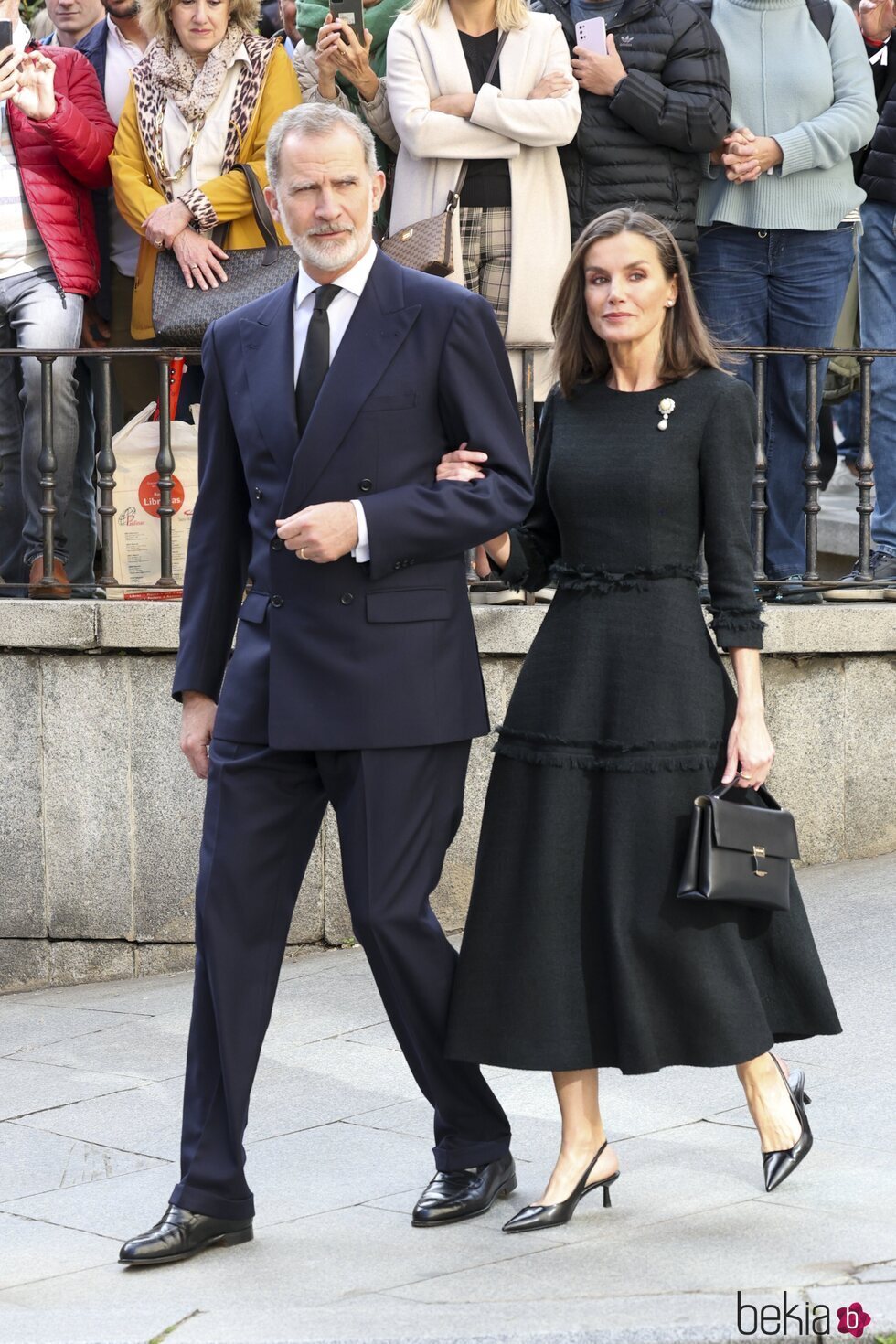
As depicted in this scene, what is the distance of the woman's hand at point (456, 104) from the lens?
21.4 ft

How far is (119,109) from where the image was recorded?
715 centimetres

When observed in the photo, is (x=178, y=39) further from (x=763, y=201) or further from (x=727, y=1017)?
(x=727, y=1017)

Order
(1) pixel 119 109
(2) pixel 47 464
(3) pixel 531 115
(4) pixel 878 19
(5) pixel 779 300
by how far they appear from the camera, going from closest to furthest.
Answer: (3) pixel 531 115 < (2) pixel 47 464 < (5) pixel 779 300 < (1) pixel 119 109 < (4) pixel 878 19

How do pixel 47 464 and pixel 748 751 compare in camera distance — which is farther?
pixel 47 464

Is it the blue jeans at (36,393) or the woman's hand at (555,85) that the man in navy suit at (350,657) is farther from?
the blue jeans at (36,393)

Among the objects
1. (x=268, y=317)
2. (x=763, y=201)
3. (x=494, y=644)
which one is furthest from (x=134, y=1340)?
(x=763, y=201)

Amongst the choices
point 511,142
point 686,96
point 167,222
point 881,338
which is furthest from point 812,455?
point 167,222

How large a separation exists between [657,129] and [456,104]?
720 mm

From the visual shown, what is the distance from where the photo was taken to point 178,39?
679cm

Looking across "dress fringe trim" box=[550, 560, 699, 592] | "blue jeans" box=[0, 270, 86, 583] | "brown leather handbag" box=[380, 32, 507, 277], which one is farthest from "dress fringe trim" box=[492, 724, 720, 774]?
"blue jeans" box=[0, 270, 86, 583]

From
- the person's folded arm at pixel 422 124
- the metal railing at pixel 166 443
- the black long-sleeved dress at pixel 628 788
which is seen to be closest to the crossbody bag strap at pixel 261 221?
the metal railing at pixel 166 443

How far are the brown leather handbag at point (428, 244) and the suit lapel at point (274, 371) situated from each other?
2077mm

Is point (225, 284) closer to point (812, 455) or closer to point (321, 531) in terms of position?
point (812, 455)

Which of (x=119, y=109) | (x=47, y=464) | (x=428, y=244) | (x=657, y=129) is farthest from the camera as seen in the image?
(x=119, y=109)
